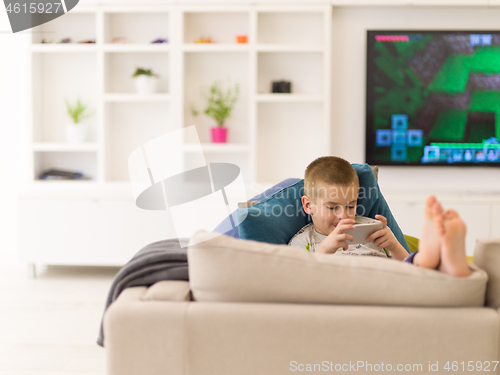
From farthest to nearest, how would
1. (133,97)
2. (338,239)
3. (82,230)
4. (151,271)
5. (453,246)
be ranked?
(133,97) → (82,230) → (338,239) → (151,271) → (453,246)

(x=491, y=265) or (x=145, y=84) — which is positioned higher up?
(x=145, y=84)

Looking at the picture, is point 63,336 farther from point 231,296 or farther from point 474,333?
point 474,333

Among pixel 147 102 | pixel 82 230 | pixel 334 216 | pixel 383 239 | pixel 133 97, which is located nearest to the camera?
pixel 383 239

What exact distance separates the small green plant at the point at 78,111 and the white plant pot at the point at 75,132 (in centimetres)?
5

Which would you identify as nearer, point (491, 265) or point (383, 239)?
point (491, 265)

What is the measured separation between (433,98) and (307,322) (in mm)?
2860

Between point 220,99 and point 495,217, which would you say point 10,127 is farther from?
point 495,217

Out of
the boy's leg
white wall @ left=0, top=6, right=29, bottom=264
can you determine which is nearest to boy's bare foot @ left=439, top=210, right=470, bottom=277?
the boy's leg

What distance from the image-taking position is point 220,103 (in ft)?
11.4

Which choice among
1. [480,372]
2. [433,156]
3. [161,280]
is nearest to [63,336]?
[161,280]

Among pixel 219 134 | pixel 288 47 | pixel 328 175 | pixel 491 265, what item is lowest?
pixel 491 265

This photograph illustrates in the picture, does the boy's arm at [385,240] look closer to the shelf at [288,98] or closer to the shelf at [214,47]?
the shelf at [288,98]

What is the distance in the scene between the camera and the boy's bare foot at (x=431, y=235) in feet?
3.21

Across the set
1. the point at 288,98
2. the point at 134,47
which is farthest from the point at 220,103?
the point at 134,47
